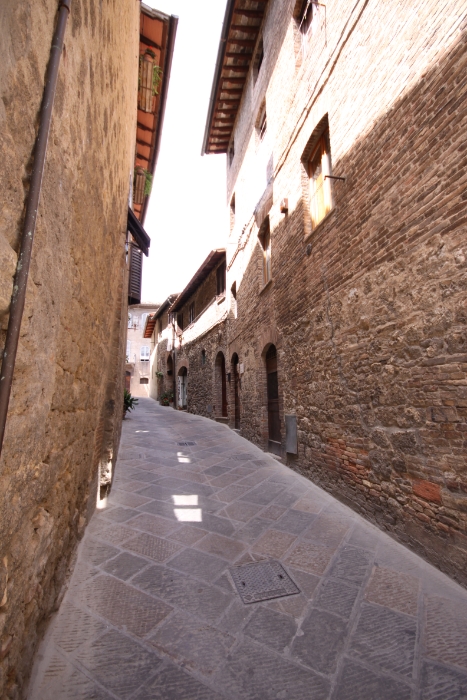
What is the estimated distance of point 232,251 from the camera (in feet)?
35.6

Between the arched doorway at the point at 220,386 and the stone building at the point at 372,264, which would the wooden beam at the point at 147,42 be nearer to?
the stone building at the point at 372,264

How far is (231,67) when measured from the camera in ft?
31.7

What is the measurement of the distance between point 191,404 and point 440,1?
44.7ft

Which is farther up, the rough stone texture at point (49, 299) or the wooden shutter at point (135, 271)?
the wooden shutter at point (135, 271)

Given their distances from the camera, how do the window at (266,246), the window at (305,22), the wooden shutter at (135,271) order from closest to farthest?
the window at (305,22) → the window at (266,246) → the wooden shutter at (135,271)

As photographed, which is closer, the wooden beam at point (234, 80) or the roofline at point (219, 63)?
the roofline at point (219, 63)

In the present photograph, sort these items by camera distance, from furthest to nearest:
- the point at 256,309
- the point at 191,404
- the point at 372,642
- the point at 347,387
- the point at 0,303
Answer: the point at 191,404 → the point at 256,309 → the point at 347,387 → the point at 372,642 → the point at 0,303

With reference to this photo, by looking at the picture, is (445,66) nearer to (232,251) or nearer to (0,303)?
(0,303)

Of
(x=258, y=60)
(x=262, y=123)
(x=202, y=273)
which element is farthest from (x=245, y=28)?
(x=202, y=273)

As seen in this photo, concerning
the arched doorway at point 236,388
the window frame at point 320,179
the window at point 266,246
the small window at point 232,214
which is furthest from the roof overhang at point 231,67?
the arched doorway at point 236,388

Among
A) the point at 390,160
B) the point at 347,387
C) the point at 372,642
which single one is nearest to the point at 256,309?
the point at 347,387

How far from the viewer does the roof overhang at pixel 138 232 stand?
6195mm

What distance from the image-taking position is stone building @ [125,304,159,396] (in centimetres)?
2967

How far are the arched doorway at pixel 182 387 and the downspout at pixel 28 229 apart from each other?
15.4 metres
